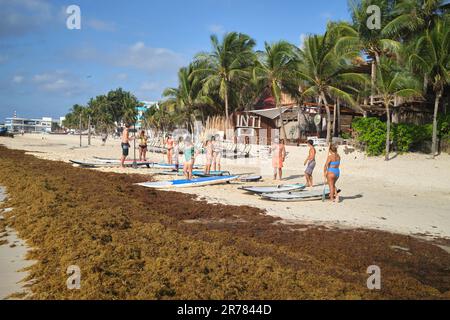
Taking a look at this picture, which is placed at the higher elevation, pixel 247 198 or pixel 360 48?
pixel 360 48

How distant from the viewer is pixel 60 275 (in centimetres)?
457

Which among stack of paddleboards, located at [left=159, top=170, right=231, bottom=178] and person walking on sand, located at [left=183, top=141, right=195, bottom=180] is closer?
person walking on sand, located at [left=183, top=141, right=195, bottom=180]

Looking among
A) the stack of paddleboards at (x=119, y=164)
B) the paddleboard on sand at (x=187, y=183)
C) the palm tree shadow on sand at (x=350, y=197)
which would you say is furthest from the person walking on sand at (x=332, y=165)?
the stack of paddleboards at (x=119, y=164)

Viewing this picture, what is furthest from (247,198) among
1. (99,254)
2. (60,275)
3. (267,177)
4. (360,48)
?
(360,48)

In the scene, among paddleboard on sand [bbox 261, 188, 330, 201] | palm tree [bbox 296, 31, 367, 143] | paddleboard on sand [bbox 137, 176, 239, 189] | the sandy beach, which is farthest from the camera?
palm tree [bbox 296, 31, 367, 143]

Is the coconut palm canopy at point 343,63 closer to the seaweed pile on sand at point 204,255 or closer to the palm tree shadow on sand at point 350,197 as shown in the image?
the palm tree shadow on sand at point 350,197

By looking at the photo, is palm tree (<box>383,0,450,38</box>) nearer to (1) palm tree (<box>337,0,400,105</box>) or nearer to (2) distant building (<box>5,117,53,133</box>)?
(1) palm tree (<box>337,0,400,105</box>)

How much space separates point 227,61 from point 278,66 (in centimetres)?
703

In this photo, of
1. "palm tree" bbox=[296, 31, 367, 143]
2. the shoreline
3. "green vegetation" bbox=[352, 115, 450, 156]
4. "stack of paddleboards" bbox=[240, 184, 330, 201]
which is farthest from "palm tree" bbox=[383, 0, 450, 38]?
the shoreline

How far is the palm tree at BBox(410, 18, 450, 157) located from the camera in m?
17.4

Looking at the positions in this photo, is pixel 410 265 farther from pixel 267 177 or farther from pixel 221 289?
pixel 267 177

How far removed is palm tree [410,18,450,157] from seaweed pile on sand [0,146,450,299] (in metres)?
14.1
